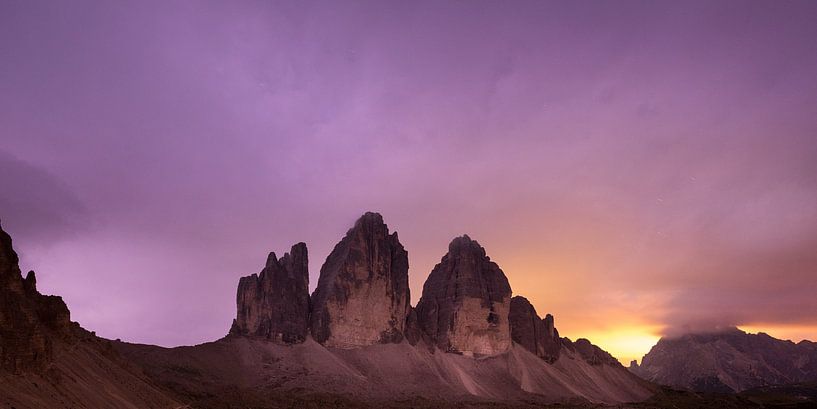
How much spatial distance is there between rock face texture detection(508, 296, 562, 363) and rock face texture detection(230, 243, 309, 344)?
77270 millimetres

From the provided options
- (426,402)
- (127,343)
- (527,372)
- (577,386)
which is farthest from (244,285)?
(577,386)

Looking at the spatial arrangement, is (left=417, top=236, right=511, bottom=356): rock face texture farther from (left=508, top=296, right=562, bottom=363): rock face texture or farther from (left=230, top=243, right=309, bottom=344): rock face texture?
(left=230, top=243, right=309, bottom=344): rock face texture

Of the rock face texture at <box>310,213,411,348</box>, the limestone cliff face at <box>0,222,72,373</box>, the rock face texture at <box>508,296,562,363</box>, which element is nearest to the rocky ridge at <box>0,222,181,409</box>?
the limestone cliff face at <box>0,222,72,373</box>

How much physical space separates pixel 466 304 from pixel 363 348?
38423 millimetres

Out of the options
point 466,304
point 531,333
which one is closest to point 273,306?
point 466,304

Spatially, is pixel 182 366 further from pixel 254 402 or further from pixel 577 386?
pixel 577 386

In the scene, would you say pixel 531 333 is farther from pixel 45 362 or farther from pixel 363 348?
pixel 45 362

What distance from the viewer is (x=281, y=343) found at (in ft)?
455

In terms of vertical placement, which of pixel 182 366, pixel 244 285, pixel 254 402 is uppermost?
pixel 244 285

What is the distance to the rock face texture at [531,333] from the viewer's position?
619 ft

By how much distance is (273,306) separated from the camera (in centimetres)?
14200

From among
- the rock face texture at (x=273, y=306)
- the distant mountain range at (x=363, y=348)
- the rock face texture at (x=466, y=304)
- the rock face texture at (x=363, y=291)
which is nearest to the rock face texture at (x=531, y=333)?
the distant mountain range at (x=363, y=348)

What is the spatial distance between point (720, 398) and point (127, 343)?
7182 inches

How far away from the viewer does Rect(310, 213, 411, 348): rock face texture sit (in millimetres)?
146875
